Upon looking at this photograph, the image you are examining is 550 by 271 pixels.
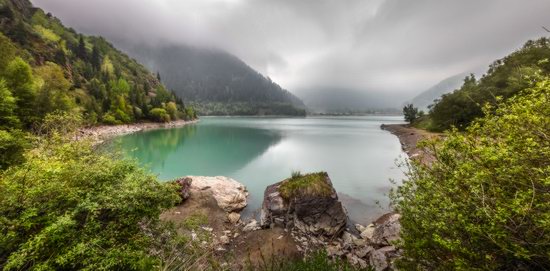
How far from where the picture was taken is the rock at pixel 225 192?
15.8 metres

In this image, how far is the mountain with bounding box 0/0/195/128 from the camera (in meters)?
30.4

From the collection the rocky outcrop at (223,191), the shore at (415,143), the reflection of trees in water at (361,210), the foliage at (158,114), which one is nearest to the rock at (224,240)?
the rocky outcrop at (223,191)

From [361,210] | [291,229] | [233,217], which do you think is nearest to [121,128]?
[233,217]

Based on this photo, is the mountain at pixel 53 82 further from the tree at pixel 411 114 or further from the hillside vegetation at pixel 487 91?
the tree at pixel 411 114

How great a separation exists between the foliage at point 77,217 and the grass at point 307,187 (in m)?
7.42

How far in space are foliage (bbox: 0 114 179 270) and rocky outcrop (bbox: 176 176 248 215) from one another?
8.16 meters

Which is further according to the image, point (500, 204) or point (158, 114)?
point (158, 114)

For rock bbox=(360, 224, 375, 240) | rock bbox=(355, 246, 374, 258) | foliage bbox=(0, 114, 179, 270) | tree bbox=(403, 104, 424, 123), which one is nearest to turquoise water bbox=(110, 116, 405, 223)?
rock bbox=(360, 224, 375, 240)

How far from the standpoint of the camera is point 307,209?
12.8m

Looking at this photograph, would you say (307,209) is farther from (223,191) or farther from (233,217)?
(223,191)

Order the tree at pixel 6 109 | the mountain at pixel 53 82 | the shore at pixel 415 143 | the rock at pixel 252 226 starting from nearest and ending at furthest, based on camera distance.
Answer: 1. the shore at pixel 415 143
2. the rock at pixel 252 226
3. the tree at pixel 6 109
4. the mountain at pixel 53 82

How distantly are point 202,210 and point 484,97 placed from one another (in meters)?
49.7

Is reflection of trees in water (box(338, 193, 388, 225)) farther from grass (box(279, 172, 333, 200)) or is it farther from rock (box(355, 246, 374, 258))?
rock (box(355, 246, 374, 258))

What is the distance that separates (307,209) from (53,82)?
166ft
